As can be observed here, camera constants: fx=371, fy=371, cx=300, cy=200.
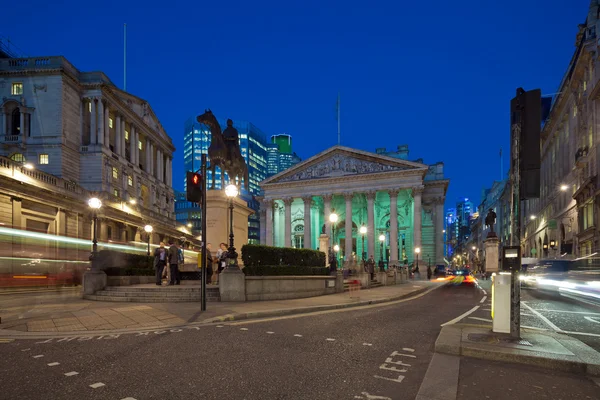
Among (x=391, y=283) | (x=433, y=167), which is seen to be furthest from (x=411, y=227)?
(x=391, y=283)

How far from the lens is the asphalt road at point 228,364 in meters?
4.71

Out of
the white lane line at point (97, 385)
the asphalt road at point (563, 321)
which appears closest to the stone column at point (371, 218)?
the asphalt road at point (563, 321)

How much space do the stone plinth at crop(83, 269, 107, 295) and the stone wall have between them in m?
6.97

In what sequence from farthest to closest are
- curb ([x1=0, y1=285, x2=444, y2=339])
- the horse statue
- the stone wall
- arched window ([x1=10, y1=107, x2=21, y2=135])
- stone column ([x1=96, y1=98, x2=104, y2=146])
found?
1. stone column ([x1=96, y1=98, x2=104, y2=146])
2. arched window ([x1=10, y1=107, x2=21, y2=135])
3. the horse statue
4. the stone wall
5. curb ([x1=0, y1=285, x2=444, y2=339])

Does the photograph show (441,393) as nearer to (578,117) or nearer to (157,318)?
(157,318)

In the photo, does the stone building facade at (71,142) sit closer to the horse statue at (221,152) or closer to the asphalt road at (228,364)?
the horse statue at (221,152)

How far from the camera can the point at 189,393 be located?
4625mm

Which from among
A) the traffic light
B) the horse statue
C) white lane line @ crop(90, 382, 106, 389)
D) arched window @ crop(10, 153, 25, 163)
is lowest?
white lane line @ crop(90, 382, 106, 389)

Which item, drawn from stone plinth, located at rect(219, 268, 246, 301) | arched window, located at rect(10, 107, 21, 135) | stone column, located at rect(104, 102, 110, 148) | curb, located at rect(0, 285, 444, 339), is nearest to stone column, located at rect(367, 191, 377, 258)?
stone column, located at rect(104, 102, 110, 148)

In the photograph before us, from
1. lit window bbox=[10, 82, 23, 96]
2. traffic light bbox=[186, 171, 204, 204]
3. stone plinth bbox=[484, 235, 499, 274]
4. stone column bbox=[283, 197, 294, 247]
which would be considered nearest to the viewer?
traffic light bbox=[186, 171, 204, 204]

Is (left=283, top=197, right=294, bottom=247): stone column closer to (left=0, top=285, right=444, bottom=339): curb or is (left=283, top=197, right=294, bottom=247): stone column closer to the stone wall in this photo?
the stone wall

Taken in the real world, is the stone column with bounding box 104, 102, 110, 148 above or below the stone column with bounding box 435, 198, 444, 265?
above

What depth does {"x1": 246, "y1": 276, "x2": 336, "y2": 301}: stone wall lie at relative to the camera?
51.1 ft

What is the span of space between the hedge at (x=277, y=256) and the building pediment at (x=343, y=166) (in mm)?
47227
